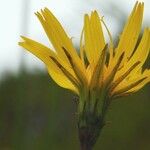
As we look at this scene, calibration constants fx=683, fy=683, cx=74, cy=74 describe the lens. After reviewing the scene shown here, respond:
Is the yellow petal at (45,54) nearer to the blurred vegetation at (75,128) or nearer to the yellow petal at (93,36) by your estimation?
the yellow petal at (93,36)

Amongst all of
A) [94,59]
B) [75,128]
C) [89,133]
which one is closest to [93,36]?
[94,59]

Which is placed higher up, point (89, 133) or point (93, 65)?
point (93, 65)

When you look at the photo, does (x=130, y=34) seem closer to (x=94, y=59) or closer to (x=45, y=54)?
(x=94, y=59)

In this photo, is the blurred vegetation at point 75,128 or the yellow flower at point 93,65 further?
the blurred vegetation at point 75,128

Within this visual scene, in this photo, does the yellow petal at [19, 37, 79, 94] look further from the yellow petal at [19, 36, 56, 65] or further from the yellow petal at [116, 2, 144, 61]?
the yellow petal at [116, 2, 144, 61]

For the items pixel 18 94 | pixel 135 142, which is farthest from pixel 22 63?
pixel 135 142

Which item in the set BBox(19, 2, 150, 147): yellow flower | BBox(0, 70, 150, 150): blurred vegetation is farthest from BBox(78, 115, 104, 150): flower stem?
BBox(0, 70, 150, 150): blurred vegetation

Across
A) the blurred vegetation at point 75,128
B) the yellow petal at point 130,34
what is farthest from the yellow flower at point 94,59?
the blurred vegetation at point 75,128

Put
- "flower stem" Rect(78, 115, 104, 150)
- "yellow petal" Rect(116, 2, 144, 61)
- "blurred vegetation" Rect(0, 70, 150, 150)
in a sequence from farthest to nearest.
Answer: "blurred vegetation" Rect(0, 70, 150, 150)
"yellow petal" Rect(116, 2, 144, 61)
"flower stem" Rect(78, 115, 104, 150)
